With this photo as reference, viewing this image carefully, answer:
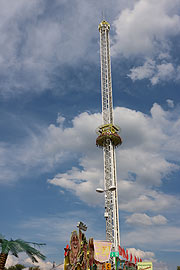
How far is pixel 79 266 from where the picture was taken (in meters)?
29.4

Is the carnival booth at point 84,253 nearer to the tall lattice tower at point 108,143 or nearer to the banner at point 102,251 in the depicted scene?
the banner at point 102,251

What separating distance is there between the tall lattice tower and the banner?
26307mm

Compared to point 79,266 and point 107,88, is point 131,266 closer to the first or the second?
point 79,266

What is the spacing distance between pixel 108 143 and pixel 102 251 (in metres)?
40.6

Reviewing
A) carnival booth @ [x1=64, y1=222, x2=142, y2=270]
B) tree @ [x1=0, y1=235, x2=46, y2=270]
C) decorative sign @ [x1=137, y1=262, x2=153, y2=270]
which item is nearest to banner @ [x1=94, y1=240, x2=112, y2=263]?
carnival booth @ [x1=64, y1=222, x2=142, y2=270]

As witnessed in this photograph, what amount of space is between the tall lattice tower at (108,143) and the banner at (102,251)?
1036 inches

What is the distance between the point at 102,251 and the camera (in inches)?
1182

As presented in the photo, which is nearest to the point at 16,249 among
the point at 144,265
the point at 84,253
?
the point at 84,253

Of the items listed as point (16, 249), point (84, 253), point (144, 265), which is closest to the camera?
point (16, 249)

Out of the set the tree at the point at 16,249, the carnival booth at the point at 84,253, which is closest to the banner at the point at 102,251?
the carnival booth at the point at 84,253

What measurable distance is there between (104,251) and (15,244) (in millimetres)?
11958

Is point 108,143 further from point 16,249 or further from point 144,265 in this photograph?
point 16,249

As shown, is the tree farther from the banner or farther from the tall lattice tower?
the tall lattice tower

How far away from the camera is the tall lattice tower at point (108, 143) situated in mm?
62719
